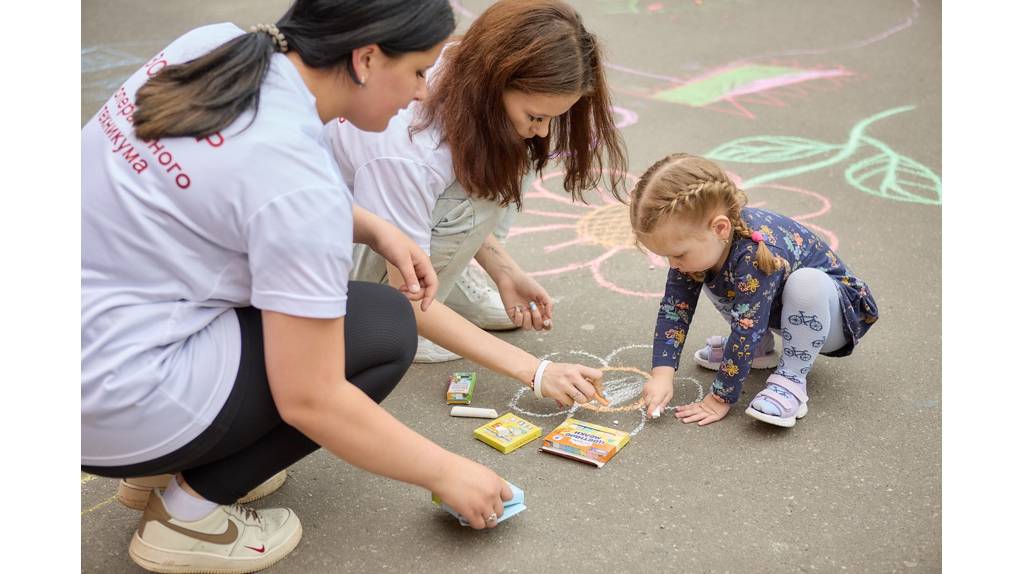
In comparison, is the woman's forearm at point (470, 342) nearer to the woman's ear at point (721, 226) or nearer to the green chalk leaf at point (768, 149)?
the woman's ear at point (721, 226)

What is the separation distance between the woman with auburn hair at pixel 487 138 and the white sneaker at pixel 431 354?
0.36 m

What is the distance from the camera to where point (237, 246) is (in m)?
1.59

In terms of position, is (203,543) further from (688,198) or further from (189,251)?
(688,198)

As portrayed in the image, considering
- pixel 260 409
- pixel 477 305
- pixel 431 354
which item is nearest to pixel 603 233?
pixel 477 305

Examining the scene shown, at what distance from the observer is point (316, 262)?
151 cm

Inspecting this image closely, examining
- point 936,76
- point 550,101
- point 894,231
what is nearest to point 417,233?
point 550,101

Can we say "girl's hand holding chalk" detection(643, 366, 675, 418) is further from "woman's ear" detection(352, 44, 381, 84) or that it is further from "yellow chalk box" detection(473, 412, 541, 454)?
"woman's ear" detection(352, 44, 381, 84)

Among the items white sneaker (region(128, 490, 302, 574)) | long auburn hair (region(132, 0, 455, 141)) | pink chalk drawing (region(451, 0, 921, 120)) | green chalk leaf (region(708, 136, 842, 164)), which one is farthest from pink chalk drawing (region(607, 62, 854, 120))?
white sneaker (region(128, 490, 302, 574))

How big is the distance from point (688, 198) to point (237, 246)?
1.10 meters

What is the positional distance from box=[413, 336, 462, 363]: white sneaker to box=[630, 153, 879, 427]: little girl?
2.01 feet

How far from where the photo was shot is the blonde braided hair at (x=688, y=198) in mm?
2275

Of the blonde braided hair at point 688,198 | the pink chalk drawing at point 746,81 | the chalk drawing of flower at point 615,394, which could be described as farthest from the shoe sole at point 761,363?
the pink chalk drawing at point 746,81

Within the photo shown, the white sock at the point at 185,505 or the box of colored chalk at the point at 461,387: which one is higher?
the white sock at the point at 185,505

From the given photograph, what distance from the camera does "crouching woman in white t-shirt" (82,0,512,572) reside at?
1.53 meters
